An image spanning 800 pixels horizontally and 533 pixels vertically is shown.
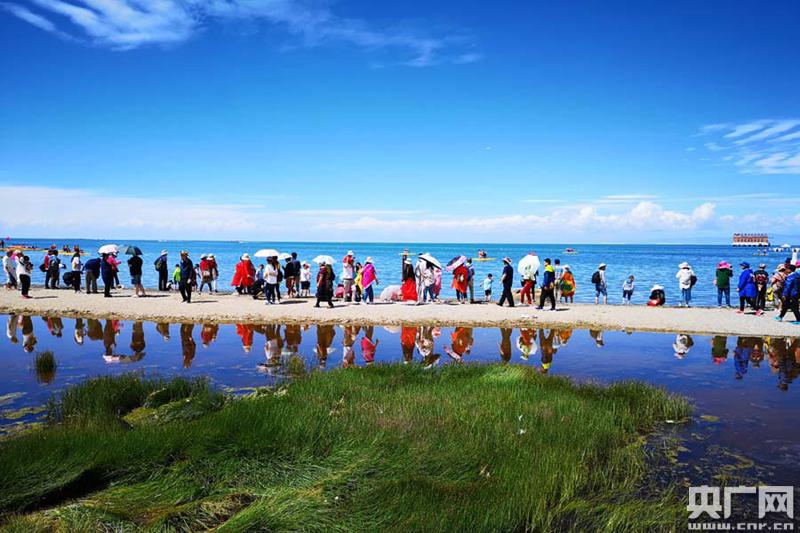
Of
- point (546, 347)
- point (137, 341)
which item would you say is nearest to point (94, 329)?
point (137, 341)

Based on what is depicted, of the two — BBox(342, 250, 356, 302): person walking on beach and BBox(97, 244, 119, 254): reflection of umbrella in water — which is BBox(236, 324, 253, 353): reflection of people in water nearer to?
BBox(342, 250, 356, 302): person walking on beach

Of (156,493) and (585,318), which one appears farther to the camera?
(585,318)

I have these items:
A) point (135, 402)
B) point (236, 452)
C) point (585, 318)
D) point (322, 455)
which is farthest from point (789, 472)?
point (585, 318)

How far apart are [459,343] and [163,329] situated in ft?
32.2

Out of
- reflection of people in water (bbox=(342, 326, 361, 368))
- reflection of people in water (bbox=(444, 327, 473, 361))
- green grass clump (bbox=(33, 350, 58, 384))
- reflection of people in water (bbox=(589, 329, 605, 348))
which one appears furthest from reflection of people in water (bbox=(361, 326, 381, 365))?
green grass clump (bbox=(33, 350, 58, 384))

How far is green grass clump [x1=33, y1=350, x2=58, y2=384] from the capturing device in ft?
35.8

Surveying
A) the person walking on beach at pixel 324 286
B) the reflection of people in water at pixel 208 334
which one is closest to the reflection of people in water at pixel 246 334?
the reflection of people in water at pixel 208 334

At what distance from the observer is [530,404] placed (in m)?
8.41

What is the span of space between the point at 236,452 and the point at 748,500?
19.5ft

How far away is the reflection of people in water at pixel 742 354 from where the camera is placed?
12.2 metres

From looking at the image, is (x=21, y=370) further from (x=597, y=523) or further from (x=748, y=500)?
(x=748, y=500)

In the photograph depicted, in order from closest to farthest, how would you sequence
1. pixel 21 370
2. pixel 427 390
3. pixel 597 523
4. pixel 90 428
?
pixel 597 523, pixel 90 428, pixel 427 390, pixel 21 370

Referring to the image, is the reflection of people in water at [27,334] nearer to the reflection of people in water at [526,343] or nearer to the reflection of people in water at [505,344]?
the reflection of people in water at [505,344]

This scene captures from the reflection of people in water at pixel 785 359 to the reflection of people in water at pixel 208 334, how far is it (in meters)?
14.3
